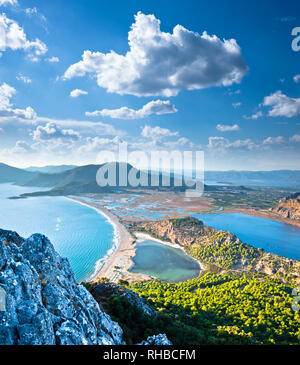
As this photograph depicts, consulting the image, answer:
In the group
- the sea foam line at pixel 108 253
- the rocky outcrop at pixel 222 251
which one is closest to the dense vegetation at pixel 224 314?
the rocky outcrop at pixel 222 251

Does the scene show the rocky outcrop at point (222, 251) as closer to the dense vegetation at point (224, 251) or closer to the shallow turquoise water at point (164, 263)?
the dense vegetation at point (224, 251)

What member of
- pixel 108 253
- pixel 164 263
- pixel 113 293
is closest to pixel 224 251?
pixel 164 263

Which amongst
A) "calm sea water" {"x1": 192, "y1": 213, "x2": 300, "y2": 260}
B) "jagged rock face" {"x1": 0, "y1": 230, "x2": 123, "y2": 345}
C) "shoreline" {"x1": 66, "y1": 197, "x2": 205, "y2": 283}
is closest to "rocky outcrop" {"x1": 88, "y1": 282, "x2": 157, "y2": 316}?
"jagged rock face" {"x1": 0, "y1": 230, "x2": 123, "y2": 345}

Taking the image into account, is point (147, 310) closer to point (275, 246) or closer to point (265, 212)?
point (275, 246)

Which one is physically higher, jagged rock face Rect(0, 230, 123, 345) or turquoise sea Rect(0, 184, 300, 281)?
jagged rock face Rect(0, 230, 123, 345)

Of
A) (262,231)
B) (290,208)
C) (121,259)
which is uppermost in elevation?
(290,208)

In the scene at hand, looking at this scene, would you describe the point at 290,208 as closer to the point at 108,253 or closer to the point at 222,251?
the point at 222,251

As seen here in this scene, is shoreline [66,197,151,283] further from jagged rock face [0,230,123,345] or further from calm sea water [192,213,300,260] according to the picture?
calm sea water [192,213,300,260]
